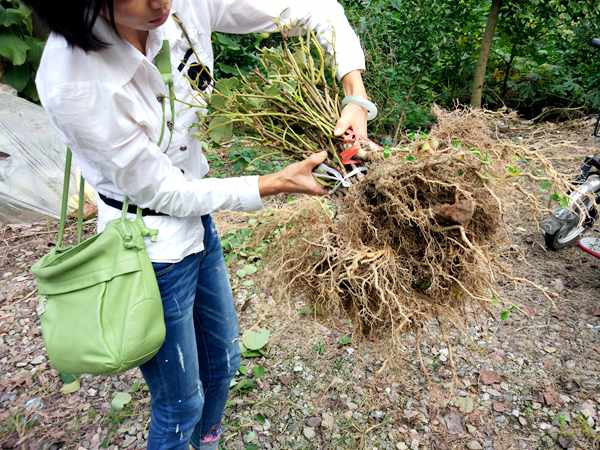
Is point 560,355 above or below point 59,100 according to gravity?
below

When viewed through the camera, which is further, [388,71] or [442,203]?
[388,71]

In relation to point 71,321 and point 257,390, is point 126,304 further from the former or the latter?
point 257,390

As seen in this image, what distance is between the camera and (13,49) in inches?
133

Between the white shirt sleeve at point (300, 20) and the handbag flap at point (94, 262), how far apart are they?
60 cm

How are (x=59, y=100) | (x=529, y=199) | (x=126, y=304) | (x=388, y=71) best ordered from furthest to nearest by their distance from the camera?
(x=388, y=71) < (x=529, y=199) < (x=126, y=304) < (x=59, y=100)

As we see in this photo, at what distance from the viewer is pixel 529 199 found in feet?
4.14

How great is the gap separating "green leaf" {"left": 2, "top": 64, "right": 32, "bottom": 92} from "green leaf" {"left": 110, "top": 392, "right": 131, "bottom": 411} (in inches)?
104

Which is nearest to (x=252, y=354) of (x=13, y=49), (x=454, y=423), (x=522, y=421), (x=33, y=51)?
(x=454, y=423)

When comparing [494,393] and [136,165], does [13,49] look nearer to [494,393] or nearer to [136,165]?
[136,165]

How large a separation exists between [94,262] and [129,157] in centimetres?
25

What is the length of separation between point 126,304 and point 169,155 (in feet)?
1.08

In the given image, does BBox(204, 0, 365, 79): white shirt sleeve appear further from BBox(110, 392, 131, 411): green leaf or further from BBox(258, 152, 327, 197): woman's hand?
BBox(110, 392, 131, 411): green leaf

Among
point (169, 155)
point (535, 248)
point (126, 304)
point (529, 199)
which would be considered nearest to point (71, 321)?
point (126, 304)

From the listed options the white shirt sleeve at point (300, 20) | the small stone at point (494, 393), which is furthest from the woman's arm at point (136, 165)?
the small stone at point (494, 393)
